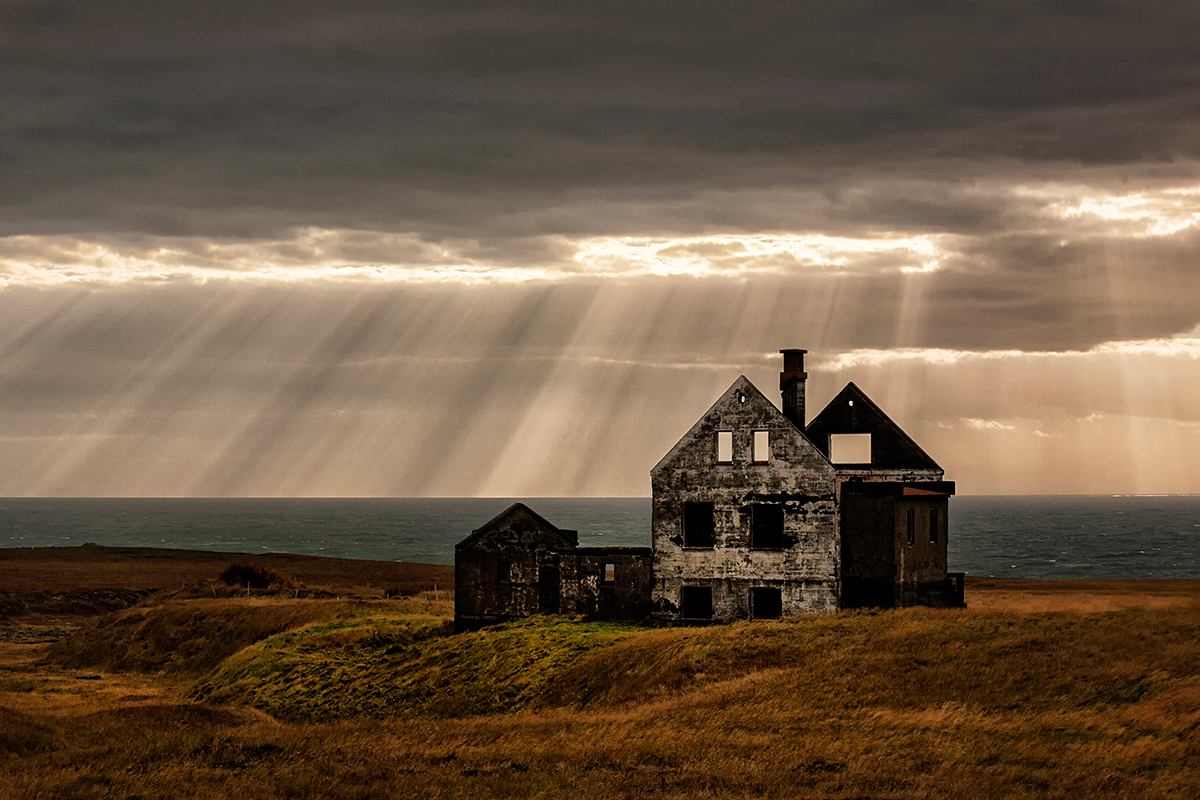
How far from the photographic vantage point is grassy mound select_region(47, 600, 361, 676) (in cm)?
5775

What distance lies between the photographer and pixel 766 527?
4669cm

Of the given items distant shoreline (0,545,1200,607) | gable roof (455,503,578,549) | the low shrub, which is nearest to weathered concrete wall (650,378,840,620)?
gable roof (455,503,578,549)

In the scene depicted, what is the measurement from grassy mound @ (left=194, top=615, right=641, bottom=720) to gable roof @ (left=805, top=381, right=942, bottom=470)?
37.9 ft

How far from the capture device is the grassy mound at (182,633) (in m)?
57.8

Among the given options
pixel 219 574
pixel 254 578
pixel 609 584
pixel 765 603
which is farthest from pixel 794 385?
pixel 219 574

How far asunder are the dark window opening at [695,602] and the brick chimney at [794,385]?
7.60 meters

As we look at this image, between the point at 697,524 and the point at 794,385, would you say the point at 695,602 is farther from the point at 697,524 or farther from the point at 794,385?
the point at 794,385

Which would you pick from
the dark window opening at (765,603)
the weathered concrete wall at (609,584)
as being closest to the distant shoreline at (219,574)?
the weathered concrete wall at (609,584)

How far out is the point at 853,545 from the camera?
46.2m

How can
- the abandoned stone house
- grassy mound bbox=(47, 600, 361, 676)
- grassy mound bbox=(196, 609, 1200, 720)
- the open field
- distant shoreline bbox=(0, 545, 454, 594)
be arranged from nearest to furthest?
the open field → grassy mound bbox=(196, 609, 1200, 720) → the abandoned stone house → grassy mound bbox=(47, 600, 361, 676) → distant shoreline bbox=(0, 545, 454, 594)

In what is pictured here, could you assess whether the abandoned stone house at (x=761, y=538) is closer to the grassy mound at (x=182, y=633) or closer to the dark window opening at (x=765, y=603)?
the dark window opening at (x=765, y=603)

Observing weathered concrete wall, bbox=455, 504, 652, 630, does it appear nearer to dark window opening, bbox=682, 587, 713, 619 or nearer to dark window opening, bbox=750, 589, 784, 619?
dark window opening, bbox=682, 587, 713, 619

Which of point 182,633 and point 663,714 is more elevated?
point 663,714

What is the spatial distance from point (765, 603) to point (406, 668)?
13.5 meters
